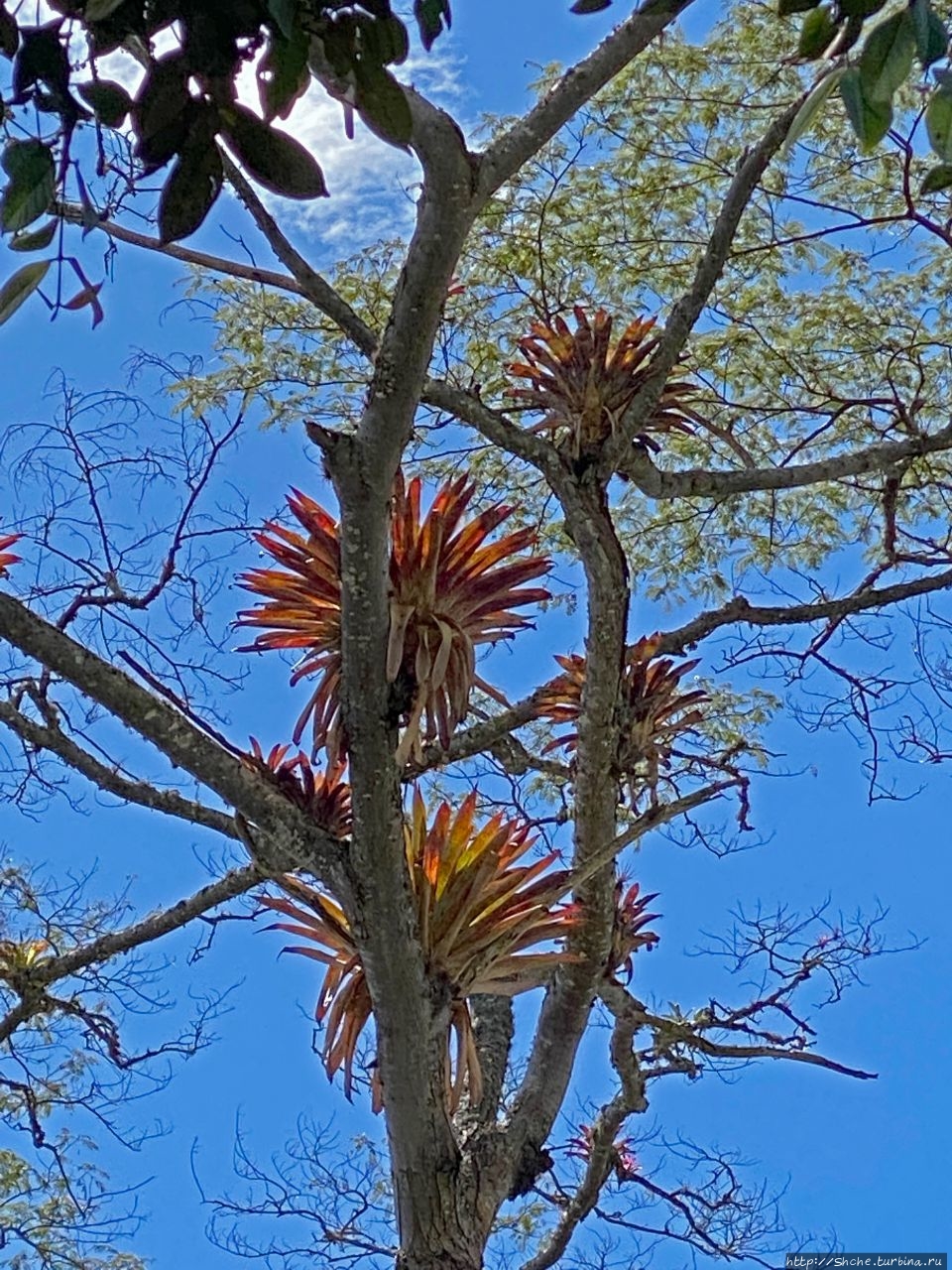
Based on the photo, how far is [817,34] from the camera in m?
0.89

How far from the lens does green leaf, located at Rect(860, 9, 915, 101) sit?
2.46ft

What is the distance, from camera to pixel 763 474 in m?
2.71

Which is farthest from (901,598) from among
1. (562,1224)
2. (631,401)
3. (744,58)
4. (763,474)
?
(562,1224)

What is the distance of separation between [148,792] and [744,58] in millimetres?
2524

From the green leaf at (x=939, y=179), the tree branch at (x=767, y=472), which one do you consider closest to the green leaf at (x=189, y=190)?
the green leaf at (x=939, y=179)

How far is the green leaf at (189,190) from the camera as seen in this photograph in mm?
925

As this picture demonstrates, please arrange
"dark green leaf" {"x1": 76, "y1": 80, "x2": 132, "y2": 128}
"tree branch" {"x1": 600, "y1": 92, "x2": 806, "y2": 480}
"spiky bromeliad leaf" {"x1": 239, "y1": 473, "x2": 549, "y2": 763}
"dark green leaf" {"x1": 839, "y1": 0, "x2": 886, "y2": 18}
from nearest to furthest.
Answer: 1. "dark green leaf" {"x1": 839, "y1": 0, "x2": 886, "y2": 18}
2. "dark green leaf" {"x1": 76, "y1": 80, "x2": 132, "y2": 128}
3. "spiky bromeliad leaf" {"x1": 239, "y1": 473, "x2": 549, "y2": 763}
4. "tree branch" {"x1": 600, "y1": 92, "x2": 806, "y2": 480}

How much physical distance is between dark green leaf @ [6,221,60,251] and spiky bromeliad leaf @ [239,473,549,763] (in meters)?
1.19

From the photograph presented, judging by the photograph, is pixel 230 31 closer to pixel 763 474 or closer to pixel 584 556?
pixel 584 556

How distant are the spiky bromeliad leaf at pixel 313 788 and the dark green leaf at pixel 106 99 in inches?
59.9

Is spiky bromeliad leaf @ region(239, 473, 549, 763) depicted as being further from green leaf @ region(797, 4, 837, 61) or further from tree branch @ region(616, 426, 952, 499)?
green leaf @ region(797, 4, 837, 61)

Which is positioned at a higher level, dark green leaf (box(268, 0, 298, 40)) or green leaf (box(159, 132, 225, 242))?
green leaf (box(159, 132, 225, 242))

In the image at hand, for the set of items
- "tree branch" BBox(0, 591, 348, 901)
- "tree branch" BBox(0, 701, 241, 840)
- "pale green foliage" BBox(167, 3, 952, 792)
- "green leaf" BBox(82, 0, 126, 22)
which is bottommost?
"green leaf" BBox(82, 0, 126, 22)

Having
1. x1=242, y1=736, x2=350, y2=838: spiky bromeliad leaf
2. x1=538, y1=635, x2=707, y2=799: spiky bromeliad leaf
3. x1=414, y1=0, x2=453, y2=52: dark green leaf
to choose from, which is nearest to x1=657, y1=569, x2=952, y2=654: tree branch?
x1=538, y1=635, x2=707, y2=799: spiky bromeliad leaf
